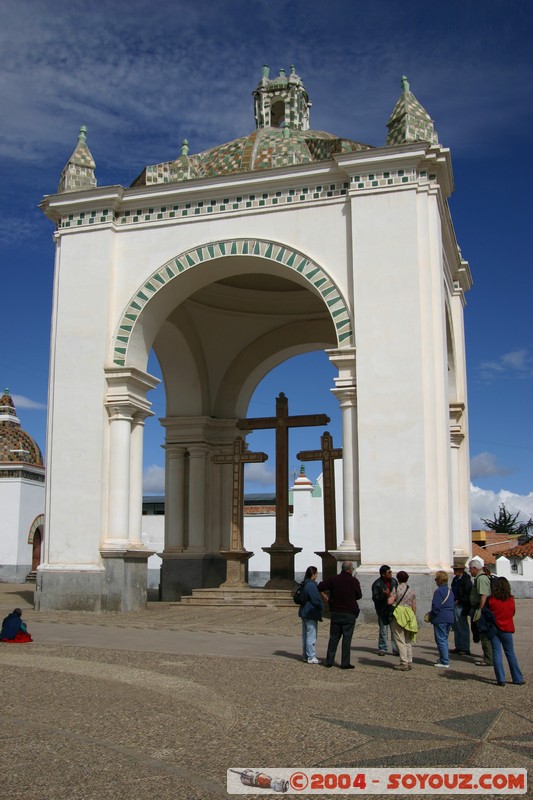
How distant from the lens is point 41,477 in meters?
25.2

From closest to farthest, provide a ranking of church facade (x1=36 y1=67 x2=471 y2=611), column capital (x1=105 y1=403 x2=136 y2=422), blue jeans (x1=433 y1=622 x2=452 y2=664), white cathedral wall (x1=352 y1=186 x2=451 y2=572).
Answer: blue jeans (x1=433 y1=622 x2=452 y2=664)
white cathedral wall (x1=352 y1=186 x2=451 y2=572)
church facade (x1=36 y1=67 x2=471 y2=611)
column capital (x1=105 y1=403 x2=136 y2=422)

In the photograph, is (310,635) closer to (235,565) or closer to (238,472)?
(235,565)

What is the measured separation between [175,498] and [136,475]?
13.2 feet

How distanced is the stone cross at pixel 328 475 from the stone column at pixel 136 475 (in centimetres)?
342

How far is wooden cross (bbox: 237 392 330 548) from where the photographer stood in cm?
1600

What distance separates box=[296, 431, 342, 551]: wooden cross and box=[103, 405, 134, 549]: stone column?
3749mm

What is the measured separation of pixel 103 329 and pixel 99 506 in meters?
2.65

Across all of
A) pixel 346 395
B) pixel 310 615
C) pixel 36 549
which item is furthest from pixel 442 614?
pixel 36 549

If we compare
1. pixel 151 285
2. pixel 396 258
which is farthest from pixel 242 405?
pixel 396 258

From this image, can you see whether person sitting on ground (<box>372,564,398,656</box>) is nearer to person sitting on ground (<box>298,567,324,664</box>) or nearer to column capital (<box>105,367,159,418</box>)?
person sitting on ground (<box>298,567,324,664</box>)

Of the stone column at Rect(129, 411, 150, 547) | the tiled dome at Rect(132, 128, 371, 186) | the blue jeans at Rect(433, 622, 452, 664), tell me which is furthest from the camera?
the tiled dome at Rect(132, 128, 371, 186)

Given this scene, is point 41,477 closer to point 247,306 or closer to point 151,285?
point 247,306

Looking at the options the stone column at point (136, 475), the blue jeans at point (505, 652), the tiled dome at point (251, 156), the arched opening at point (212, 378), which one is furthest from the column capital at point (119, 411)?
the blue jeans at point (505, 652)

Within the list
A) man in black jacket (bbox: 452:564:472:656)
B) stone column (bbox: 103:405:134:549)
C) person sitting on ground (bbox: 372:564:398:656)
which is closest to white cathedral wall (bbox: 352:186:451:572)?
man in black jacket (bbox: 452:564:472:656)
